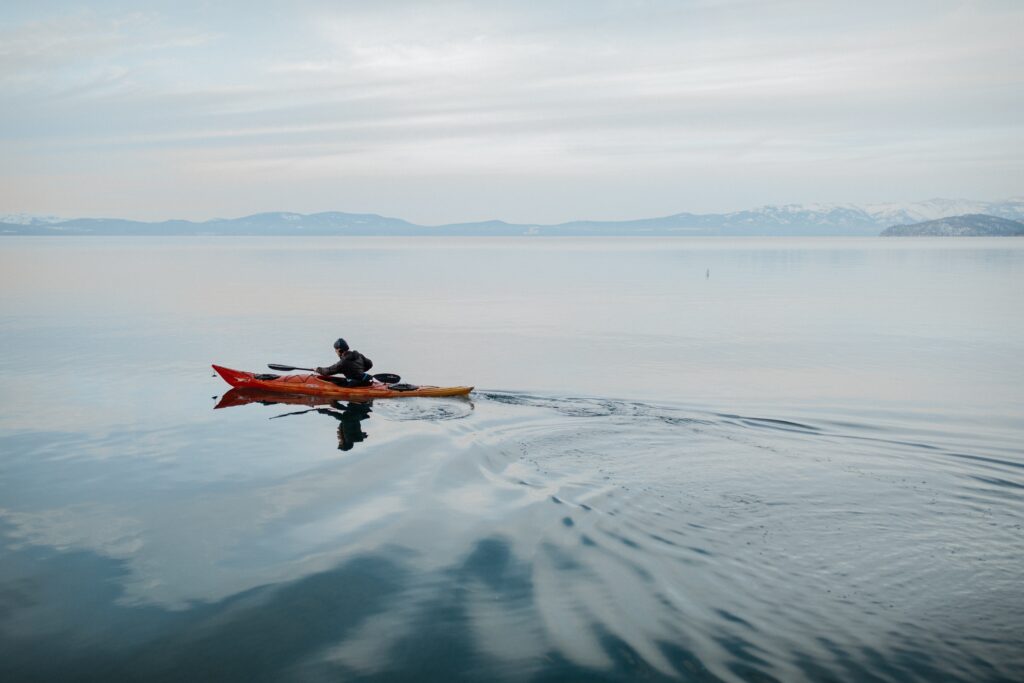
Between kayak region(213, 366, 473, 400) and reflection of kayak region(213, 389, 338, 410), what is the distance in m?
0.13

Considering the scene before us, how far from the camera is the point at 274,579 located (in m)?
11.2

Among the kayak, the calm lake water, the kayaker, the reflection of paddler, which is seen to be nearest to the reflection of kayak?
the kayak

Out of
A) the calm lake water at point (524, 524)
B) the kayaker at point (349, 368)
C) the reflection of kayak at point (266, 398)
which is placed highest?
the kayaker at point (349, 368)

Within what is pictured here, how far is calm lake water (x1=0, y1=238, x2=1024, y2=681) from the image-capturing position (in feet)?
30.2

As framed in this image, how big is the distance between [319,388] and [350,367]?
1.40 metres

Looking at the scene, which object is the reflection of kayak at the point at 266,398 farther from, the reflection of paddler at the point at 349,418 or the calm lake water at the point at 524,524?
the calm lake water at the point at 524,524

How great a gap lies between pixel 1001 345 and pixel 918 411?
61.5 feet

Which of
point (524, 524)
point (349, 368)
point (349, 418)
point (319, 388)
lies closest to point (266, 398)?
point (319, 388)

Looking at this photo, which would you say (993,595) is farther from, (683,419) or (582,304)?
(582,304)

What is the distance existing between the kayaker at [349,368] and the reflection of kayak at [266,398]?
0.79 meters

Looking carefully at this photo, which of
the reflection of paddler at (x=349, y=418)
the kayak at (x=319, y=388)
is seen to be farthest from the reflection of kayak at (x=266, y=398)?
the reflection of paddler at (x=349, y=418)

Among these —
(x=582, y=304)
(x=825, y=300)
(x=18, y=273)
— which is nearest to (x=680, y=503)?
(x=582, y=304)

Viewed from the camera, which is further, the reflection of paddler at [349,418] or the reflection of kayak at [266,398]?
the reflection of kayak at [266,398]

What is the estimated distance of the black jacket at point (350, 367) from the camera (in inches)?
922
